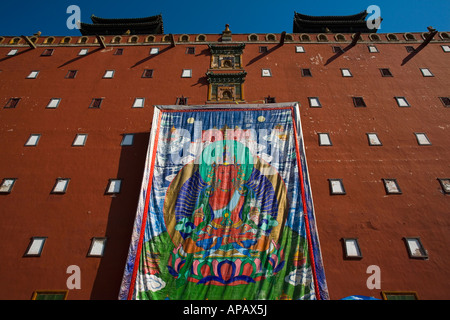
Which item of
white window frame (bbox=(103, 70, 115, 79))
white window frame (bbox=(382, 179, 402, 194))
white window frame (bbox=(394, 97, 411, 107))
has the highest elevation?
white window frame (bbox=(103, 70, 115, 79))

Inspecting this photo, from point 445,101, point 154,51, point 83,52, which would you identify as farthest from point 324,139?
point 83,52

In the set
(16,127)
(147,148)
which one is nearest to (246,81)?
(147,148)

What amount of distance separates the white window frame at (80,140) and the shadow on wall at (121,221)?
193 centimetres

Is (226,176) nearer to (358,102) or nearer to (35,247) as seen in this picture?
(35,247)

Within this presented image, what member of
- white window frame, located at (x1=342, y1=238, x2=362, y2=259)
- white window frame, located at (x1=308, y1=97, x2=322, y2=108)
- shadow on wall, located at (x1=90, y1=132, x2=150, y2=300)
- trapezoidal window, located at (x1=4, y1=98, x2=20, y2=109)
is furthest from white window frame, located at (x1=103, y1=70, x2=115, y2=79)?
white window frame, located at (x1=342, y1=238, x2=362, y2=259)

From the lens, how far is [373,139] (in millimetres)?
13883

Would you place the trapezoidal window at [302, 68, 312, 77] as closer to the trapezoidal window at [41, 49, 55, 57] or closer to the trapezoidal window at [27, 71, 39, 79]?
the trapezoidal window at [27, 71, 39, 79]

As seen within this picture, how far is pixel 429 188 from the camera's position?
1223 centimetres

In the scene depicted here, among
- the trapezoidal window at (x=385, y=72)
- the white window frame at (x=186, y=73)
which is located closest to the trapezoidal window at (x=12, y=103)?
the white window frame at (x=186, y=73)

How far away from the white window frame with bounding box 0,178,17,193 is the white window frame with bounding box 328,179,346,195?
1260cm

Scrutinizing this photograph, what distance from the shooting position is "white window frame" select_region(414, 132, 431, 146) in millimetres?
13688

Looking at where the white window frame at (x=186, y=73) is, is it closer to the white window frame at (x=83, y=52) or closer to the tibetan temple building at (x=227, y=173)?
the tibetan temple building at (x=227, y=173)

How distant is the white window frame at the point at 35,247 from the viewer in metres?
10.8
